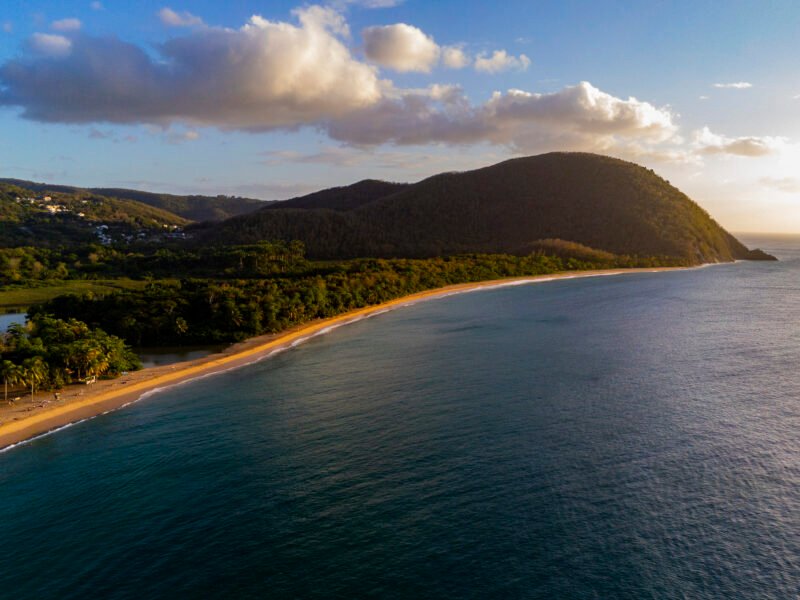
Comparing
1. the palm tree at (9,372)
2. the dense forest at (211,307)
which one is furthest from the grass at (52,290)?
the palm tree at (9,372)

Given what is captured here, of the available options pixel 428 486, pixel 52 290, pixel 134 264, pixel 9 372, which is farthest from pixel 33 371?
pixel 134 264

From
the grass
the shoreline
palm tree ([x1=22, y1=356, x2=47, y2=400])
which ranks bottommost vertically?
the shoreline

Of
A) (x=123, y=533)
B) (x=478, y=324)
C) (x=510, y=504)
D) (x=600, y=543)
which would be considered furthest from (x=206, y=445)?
(x=478, y=324)

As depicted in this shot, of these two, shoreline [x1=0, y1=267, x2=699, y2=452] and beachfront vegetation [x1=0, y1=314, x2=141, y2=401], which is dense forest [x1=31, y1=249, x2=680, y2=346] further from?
beachfront vegetation [x1=0, y1=314, x2=141, y2=401]

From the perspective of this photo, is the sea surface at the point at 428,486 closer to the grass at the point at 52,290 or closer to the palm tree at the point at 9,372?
the palm tree at the point at 9,372

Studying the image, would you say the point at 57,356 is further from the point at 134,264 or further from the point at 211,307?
the point at 134,264

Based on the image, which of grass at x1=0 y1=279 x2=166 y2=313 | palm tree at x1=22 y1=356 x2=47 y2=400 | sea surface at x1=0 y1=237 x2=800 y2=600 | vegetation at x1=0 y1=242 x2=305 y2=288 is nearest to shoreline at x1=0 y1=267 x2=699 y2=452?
palm tree at x1=22 y1=356 x2=47 y2=400
